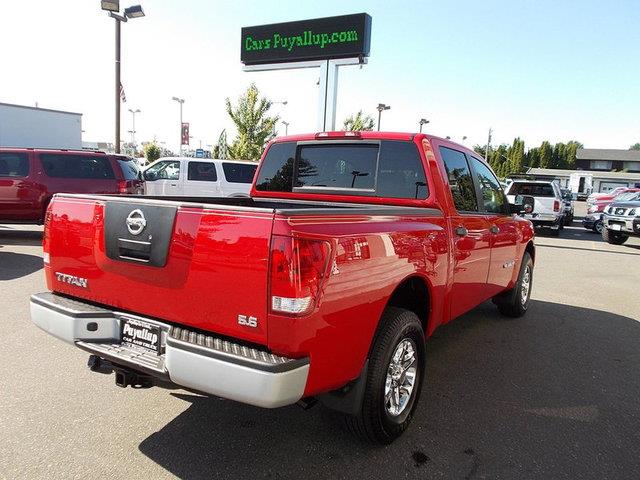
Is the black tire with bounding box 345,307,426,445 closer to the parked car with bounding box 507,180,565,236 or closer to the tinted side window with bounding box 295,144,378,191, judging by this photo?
the tinted side window with bounding box 295,144,378,191

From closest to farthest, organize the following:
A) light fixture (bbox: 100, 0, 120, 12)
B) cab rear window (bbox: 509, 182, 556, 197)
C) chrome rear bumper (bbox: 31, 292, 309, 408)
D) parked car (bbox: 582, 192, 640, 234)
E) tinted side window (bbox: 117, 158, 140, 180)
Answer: chrome rear bumper (bbox: 31, 292, 309, 408) → tinted side window (bbox: 117, 158, 140, 180) → light fixture (bbox: 100, 0, 120, 12) → cab rear window (bbox: 509, 182, 556, 197) → parked car (bbox: 582, 192, 640, 234)

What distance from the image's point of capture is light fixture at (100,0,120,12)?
48.1 feet

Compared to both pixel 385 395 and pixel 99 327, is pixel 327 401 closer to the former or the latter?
pixel 385 395

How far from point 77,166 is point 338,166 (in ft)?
29.3

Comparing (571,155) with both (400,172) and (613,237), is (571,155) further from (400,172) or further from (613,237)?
(400,172)

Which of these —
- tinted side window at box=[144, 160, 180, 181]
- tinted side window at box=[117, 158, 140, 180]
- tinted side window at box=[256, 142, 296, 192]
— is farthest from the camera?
tinted side window at box=[144, 160, 180, 181]

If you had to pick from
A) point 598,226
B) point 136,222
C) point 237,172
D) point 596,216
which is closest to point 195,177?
point 237,172

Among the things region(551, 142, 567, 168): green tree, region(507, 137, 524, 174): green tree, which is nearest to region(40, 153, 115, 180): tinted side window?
region(507, 137, 524, 174): green tree

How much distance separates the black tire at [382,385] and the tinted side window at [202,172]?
12656 mm

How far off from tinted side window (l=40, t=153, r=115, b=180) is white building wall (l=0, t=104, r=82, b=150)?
66.7 feet

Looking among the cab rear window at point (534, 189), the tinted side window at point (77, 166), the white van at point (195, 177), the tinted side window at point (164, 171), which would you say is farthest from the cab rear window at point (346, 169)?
the cab rear window at point (534, 189)

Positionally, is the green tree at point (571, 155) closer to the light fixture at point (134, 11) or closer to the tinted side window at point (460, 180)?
the light fixture at point (134, 11)

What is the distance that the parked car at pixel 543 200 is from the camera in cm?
1617

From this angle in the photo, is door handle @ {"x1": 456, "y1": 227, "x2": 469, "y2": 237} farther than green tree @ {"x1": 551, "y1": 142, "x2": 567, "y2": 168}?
No
